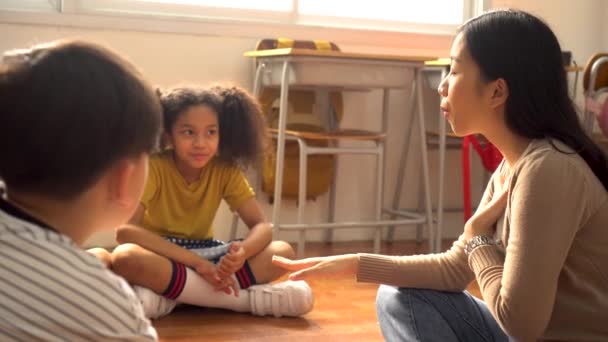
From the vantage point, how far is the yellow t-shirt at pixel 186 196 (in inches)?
98.0

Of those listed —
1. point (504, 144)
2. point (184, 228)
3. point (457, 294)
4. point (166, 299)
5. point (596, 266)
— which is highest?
point (504, 144)

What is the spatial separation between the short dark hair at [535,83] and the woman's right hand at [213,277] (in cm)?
123

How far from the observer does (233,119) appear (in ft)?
8.41

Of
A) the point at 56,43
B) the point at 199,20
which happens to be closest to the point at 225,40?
the point at 199,20

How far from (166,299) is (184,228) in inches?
8.9

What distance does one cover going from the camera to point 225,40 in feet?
11.7

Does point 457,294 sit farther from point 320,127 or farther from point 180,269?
point 320,127

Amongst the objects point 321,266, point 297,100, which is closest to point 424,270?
point 321,266

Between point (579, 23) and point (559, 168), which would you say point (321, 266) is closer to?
point (559, 168)

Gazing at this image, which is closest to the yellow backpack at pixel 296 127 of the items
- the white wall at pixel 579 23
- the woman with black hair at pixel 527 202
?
the white wall at pixel 579 23

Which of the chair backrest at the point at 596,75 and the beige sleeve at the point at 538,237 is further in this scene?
the chair backrest at the point at 596,75

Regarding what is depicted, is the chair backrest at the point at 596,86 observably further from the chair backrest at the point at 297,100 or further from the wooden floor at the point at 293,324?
the wooden floor at the point at 293,324

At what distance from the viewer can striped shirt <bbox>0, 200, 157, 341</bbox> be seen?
82 centimetres

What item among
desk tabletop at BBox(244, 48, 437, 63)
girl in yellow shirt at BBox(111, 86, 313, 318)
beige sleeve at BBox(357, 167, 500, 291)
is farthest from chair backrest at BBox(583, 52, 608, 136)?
beige sleeve at BBox(357, 167, 500, 291)
